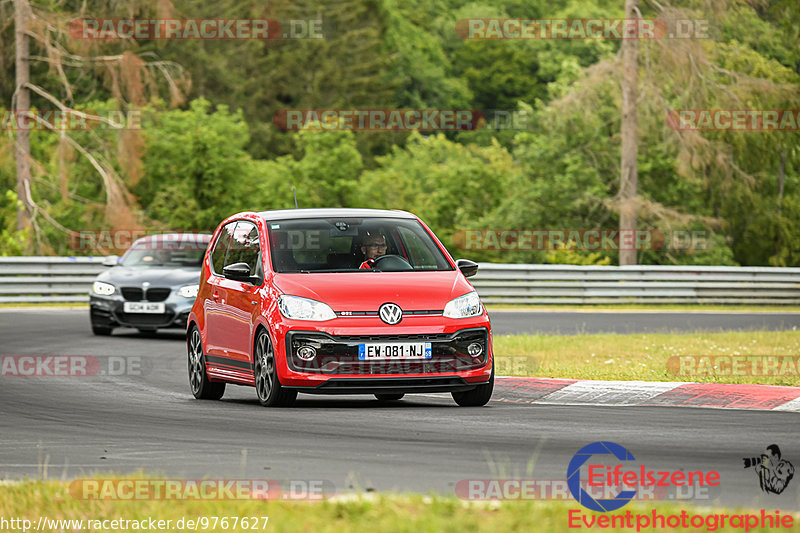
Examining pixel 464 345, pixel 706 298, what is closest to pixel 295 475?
pixel 464 345

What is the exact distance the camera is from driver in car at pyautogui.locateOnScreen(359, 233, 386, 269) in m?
12.6

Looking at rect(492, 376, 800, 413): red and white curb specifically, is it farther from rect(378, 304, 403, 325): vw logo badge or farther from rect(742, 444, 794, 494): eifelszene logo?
rect(742, 444, 794, 494): eifelszene logo

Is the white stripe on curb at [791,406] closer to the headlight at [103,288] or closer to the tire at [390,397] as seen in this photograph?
the tire at [390,397]

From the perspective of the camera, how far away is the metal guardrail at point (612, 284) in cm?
3145

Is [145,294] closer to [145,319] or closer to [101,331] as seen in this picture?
[145,319]

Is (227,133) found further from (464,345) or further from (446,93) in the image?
(464,345)

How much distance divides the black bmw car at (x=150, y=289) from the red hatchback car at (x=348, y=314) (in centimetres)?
829

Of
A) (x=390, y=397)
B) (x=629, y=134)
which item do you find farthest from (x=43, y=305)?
(x=390, y=397)

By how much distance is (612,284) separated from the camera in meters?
33.1

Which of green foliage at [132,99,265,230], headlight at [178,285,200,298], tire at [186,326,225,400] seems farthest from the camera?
green foliage at [132,99,265,230]

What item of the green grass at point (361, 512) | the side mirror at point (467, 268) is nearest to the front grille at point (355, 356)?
the side mirror at point (467, 268)

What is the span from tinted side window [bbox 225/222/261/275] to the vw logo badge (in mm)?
1468

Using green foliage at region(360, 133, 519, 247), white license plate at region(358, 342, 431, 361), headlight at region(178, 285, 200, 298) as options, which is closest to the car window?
white license plate at region(358, 342, 431, 361)

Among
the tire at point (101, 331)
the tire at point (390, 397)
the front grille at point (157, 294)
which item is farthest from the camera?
the tire at point (101, 331)
